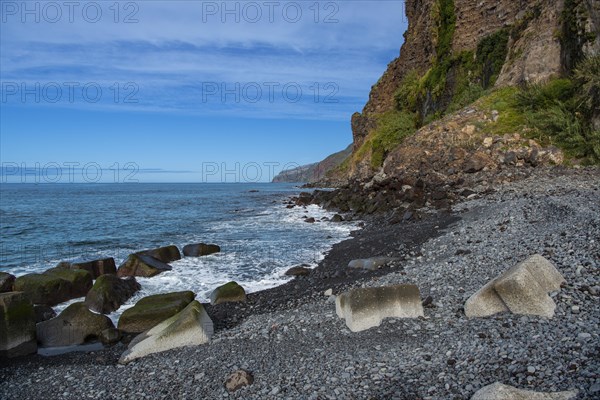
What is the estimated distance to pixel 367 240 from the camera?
17.4 meters

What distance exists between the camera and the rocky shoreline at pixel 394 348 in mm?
4945

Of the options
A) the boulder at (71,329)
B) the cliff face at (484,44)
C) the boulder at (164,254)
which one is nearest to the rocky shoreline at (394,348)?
the boulder at (71,329)

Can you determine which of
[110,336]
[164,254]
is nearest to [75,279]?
[110,336]

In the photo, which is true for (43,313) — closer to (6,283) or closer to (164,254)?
(6,283)

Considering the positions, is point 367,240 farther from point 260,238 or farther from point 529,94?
point 529,94

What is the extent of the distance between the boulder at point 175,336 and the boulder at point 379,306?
8.97ft

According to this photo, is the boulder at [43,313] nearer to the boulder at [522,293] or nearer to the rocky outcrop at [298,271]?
the rocky outcrop at [298,271]

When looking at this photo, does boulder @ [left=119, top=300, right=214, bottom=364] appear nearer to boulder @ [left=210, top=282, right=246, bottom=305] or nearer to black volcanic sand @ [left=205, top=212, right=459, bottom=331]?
black volcanic sand @ [left=205, top=212, right=459, bottom=331]

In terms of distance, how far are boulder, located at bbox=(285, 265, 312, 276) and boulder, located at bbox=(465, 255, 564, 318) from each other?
7.58m

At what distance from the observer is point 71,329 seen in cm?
941

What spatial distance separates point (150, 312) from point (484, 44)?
128ft

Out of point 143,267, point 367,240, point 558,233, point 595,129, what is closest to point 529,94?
point 595,129

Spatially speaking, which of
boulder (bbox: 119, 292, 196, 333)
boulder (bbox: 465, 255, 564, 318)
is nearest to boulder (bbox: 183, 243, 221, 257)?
boulder (bbox: 119, 292, 196, 333)

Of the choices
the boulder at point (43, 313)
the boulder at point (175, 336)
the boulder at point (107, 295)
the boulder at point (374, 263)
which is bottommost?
the boulder at point (43, 313)
